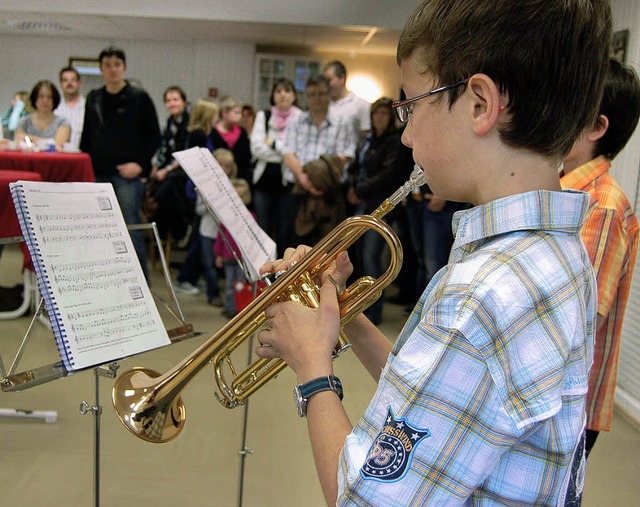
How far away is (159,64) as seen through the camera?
8.47m

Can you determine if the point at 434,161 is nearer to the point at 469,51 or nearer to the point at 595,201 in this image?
the point at 469,51

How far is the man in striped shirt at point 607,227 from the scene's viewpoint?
138cm

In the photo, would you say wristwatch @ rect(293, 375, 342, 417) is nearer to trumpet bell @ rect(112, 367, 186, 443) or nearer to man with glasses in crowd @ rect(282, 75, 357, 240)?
trumpet bell @ rect(112, 367, 186, 443)

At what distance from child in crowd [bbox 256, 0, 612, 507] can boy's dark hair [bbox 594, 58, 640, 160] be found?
2.67 ft

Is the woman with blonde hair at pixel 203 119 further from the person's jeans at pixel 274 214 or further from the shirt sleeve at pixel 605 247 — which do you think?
the shirt sleeve at pixel 605 247

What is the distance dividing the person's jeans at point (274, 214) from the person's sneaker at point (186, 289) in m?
0.69

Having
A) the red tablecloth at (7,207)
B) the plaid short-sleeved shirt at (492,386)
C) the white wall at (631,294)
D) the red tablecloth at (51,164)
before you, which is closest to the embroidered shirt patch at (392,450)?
the plaid short-sleeved shirt at (492,386)

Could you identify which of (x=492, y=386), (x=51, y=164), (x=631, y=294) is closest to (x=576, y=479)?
(x=492, y=386)

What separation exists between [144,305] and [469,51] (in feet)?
3.23

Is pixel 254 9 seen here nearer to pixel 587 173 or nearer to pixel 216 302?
pixel 216 302

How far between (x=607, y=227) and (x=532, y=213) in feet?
2.50

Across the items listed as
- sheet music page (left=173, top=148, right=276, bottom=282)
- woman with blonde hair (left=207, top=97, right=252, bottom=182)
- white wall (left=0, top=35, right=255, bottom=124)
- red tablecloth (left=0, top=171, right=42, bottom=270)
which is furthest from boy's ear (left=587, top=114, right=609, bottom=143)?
white wall (left=0, top=35, right=255, bottom=124)

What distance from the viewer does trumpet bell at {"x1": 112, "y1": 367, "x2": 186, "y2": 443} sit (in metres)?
1.16

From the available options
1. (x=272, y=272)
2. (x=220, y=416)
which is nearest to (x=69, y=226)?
(x=272, y=272)
